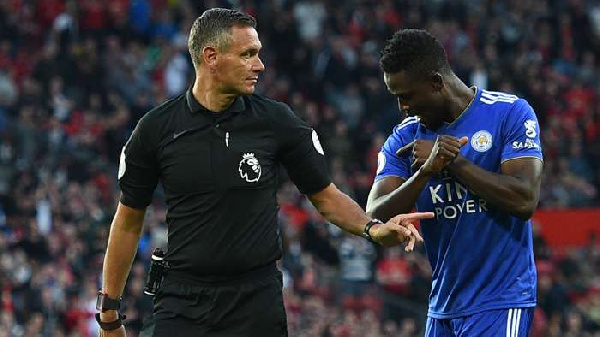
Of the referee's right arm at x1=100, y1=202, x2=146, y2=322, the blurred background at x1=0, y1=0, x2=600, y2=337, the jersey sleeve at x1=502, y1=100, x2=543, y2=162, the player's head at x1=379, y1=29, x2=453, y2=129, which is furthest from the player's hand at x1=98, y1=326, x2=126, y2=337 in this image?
the blurred background at x1=0, y1=0, x2=600, y2=337

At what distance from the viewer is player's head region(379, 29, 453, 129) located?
6.20 m

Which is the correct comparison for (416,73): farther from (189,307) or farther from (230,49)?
(189,307)

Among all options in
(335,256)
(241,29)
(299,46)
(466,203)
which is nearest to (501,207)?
(466,203)

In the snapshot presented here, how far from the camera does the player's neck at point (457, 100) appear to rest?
6321mm

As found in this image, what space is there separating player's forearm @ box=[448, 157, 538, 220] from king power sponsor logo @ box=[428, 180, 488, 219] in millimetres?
201

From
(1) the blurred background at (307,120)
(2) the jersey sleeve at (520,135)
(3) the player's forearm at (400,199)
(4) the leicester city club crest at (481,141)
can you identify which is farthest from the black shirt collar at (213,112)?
(1) the blurred background at (307,120)

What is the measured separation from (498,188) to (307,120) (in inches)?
504

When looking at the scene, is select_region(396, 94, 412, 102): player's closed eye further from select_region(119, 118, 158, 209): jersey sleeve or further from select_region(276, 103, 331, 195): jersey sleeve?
select_region(119, 118, 158, 209): jersey sleeve

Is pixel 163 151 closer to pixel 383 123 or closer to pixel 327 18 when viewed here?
pixel 383 123

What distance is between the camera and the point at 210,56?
19.6ft

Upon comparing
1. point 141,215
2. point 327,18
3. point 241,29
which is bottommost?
point 141,215

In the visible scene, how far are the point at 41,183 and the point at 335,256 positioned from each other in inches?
139

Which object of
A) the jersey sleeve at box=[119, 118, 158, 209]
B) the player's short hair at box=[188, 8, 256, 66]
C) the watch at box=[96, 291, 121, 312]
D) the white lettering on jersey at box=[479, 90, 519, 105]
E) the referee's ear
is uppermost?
the player's short hair at box=[188, 8, 256, 66]

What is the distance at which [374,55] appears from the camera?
21312 mm
